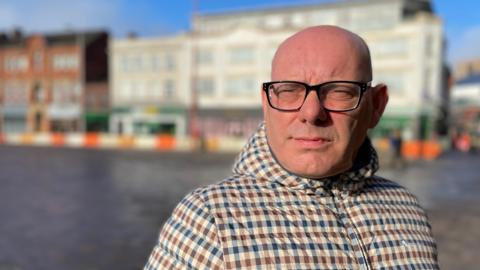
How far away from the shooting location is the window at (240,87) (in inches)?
1347

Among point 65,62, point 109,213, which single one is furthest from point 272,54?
point 109,213

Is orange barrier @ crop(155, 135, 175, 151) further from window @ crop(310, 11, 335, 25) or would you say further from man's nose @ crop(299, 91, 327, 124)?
man's nose @ crop(299, 91, 327, 124)

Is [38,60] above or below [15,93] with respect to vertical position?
above

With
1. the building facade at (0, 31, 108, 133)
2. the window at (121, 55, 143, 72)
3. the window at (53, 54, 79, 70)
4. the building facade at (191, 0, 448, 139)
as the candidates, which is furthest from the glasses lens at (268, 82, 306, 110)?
the window at (53, 54, 79, 70)

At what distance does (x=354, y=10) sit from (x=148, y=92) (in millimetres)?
18600

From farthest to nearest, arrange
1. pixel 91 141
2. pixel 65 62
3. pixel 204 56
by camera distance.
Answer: pixel 65 62 < pixel 204 56 < pixel 91 141

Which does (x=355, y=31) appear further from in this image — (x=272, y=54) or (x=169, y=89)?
(x=169, y=89)

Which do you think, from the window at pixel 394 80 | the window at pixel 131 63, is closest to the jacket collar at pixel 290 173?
the window at pixel 394 80

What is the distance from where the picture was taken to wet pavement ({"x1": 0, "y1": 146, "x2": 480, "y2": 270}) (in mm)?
5406

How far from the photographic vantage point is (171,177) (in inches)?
523

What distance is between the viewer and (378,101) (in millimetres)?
1510

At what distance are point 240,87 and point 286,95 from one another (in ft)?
110

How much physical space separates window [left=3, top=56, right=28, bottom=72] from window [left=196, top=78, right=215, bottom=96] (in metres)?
19.8

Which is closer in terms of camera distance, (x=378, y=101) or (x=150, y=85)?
(x=378, y=101)
